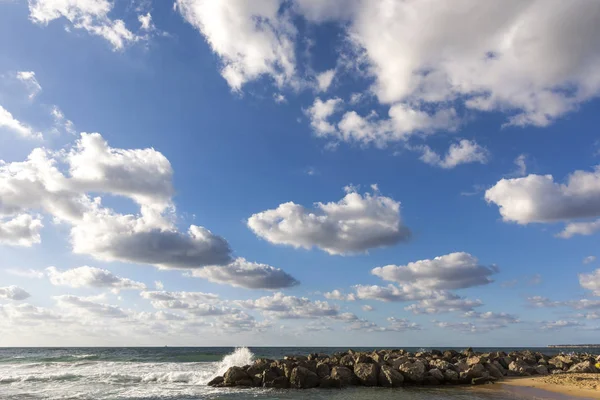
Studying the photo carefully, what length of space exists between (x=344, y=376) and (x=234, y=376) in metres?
7.69

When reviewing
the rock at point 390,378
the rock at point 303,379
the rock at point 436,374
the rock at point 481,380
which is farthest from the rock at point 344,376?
the rock at point 481,380

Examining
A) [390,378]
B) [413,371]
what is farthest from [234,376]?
[413,371]

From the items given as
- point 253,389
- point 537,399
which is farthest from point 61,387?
point 537,399

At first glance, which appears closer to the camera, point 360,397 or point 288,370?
point 360,397

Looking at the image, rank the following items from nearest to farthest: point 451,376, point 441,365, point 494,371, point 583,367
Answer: point 451,376, point 441,365, point 494,371, point 583,367

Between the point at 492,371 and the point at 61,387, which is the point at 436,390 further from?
the point at 61,387

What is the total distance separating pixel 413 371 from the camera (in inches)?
1115

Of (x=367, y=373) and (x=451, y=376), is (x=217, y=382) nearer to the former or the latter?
(x=367, y=373)

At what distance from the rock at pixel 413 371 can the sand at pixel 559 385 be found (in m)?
4.94

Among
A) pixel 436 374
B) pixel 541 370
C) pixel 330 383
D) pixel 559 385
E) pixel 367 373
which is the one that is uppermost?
pixel 367 373

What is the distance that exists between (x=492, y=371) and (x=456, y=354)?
391 inches

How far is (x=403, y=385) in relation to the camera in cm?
2756

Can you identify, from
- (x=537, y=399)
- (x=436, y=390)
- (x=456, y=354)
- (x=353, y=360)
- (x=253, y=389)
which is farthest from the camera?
(x=456, y=354)

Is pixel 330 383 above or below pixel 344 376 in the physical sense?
below
